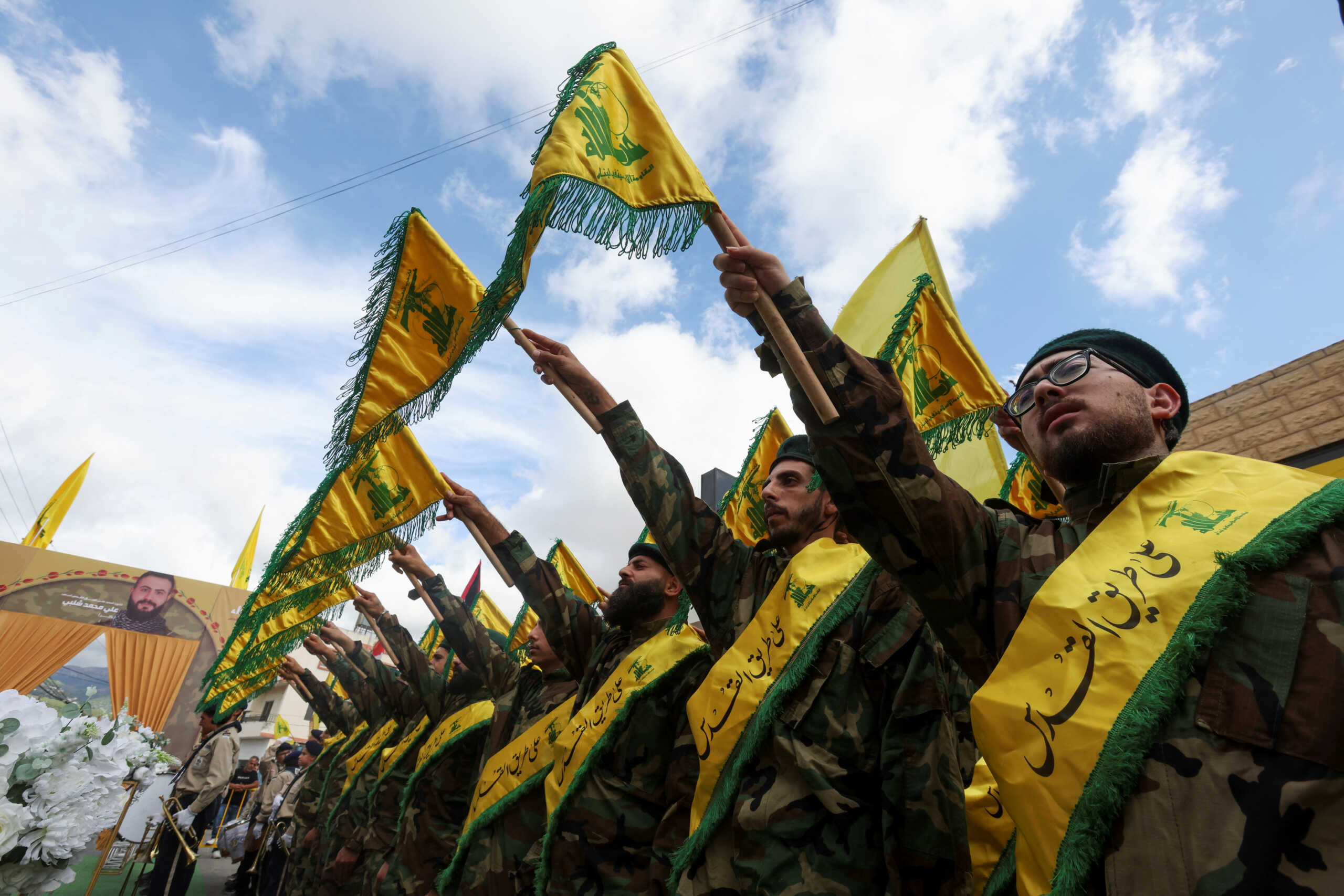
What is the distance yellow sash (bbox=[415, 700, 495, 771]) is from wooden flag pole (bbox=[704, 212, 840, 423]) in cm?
359

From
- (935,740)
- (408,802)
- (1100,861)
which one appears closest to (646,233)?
(935,740)

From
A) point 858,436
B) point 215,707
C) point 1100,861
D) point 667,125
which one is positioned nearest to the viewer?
point 1100,861

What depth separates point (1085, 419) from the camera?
1.41 meters

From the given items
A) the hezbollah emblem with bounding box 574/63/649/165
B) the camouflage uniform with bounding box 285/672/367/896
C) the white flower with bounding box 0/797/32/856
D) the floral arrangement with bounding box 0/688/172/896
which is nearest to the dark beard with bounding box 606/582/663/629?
the hezbollah emblem with bounding box 574/63/649/165

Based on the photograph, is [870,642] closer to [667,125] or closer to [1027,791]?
[1027,791]

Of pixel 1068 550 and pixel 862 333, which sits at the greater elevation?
pixel 862 333

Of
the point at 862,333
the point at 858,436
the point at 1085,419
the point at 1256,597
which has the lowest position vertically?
the point at 1256,597

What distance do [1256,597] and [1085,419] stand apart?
48cm

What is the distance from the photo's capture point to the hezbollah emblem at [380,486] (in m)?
4.25

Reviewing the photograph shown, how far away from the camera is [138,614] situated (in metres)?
20.2

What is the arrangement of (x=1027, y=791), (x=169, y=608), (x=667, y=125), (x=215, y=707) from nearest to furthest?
1. (x=1027, y=791)
2. (x=667, y=125)
3. (x=215, y=707)
4. (x=169, y=608)

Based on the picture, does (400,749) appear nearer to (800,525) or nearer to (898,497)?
(800,525)

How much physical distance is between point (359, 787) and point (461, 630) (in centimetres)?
245

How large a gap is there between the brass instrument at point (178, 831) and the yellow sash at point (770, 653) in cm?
651
